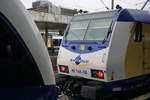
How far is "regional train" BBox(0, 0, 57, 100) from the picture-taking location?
2.49 m

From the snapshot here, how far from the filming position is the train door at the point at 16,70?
2.48 meters

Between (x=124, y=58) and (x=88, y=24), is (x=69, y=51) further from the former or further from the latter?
(x=124, y=58)

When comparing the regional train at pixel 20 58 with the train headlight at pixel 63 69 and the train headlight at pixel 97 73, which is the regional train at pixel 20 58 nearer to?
the train headlight at pixel 97 73

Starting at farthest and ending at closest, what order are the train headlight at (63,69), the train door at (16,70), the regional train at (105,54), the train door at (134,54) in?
1. the train headlight at (63,69)
2. the train door at (134,54)
3. the regional train at (105,54)
4. the train door at (16,70)

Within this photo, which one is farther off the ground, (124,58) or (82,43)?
(82,43)

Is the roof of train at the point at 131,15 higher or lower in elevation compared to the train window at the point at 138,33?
higher

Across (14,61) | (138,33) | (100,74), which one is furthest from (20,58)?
(138,33)

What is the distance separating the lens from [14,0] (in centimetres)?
263

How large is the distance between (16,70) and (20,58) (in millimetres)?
137

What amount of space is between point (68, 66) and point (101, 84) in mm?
A: 1277

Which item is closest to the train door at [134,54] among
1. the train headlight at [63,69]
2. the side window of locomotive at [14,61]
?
the train headlight at [63,69]

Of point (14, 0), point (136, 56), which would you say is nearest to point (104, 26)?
point (136, 56)

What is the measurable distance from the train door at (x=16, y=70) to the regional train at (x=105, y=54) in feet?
11.1

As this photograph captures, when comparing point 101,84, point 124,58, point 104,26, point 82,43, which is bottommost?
point 101,84
